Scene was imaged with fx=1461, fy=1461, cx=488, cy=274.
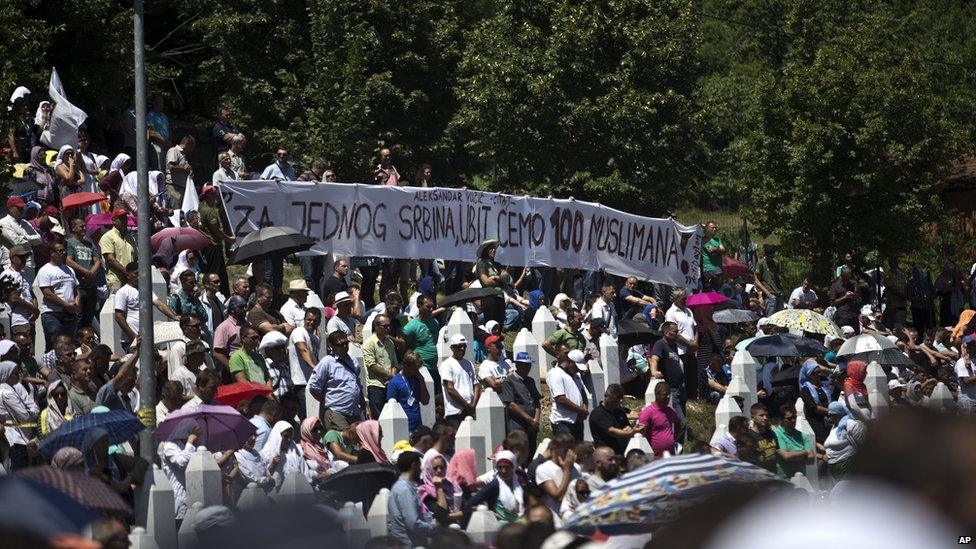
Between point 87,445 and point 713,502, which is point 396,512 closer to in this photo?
point 87,445

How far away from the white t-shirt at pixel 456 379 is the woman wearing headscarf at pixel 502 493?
284 centimetres

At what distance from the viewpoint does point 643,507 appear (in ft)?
11.0

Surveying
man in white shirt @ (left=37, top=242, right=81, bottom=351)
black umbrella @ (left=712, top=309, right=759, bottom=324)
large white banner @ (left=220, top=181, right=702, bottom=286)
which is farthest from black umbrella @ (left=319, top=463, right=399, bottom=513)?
black umbrella @ (left=712, top=309, right=759, bottom=324)

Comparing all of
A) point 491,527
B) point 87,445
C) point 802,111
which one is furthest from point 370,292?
point 802,111

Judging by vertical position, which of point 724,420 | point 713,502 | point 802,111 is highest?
point 802,111

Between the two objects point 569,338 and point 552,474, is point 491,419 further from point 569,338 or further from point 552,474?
point 569,338

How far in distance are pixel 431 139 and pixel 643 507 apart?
31.4 metres

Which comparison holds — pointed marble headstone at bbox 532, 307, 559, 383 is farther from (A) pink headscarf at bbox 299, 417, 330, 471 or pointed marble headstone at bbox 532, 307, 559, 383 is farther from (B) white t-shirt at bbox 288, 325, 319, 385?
(A) pink headscarf at bbox 299, 417, 330, 471

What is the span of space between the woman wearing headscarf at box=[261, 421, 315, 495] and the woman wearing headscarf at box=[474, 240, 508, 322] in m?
6.45

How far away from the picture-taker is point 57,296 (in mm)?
13266

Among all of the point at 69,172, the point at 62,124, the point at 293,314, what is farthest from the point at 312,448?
the point at 62,124

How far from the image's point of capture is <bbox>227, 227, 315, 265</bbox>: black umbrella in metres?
15.2

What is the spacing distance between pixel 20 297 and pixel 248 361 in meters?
2.52

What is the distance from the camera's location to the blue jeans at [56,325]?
43.9ft
